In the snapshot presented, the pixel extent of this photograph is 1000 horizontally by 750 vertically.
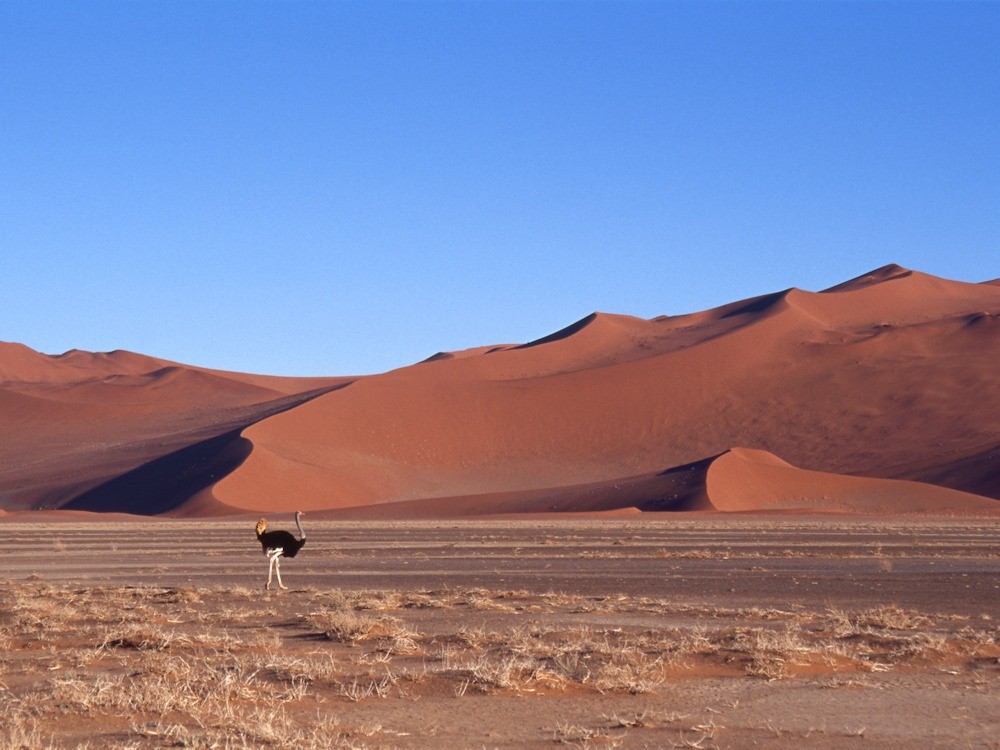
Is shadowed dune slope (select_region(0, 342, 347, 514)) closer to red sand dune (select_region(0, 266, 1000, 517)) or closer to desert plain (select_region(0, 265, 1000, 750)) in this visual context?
red sand dune (select_region(0, 266, 1000, 517))

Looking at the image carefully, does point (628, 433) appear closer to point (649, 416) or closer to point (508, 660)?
point (649, 416)

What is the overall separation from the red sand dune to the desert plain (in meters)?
0.30

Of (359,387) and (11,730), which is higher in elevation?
(359,387)

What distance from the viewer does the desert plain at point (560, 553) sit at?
831cm

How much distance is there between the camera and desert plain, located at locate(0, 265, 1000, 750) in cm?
831

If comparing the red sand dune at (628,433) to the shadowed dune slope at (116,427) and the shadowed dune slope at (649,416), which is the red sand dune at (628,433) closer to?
the shadowed dune slope at (649,416)

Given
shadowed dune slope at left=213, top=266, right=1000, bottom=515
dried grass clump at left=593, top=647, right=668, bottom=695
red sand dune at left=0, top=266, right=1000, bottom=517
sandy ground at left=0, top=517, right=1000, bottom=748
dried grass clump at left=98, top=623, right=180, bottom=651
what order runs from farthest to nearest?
shadowed dune slope at left=213, top=266, right=1000, bottom=515 < red sand dune at left=0, top=266, right=1000, bottom=517 < dried grass clump at left=98, top=623, right=180, bottom=651 < dried grass clump at left=593, top=647, right=668, bottom=695 < sandy ground at left=0, top=517, right=1000, bottom=748

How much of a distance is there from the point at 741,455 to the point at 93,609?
52460mm

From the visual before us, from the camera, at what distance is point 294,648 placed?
36.7ft

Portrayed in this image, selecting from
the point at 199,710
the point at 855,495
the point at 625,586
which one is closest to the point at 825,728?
the point at 199,710

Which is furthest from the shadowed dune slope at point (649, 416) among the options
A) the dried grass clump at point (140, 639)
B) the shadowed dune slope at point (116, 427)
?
the dried grass clump at point (140, 639)

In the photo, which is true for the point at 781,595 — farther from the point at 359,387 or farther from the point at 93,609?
the point at 359,387

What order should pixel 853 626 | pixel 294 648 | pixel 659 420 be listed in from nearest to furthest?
pixel 294 648 → pixel 853 626 → pixel 659 420

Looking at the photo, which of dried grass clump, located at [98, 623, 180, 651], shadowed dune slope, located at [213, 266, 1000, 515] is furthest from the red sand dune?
dried grass clump, located at [98, 623, 180, 651]
